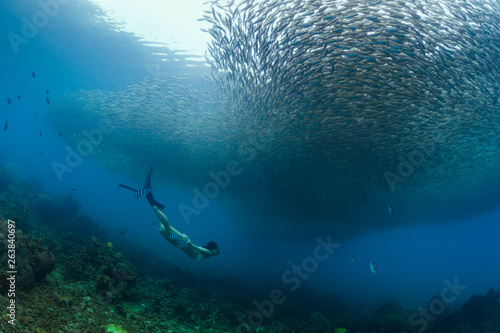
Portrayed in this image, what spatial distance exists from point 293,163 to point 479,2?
1262 cm

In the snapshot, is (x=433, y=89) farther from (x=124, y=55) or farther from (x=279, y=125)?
(x=124, y=55)

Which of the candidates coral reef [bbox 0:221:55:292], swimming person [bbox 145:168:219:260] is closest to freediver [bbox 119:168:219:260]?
swimming person [bbox 145:168:219:260]

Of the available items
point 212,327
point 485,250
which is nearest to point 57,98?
point 212,327

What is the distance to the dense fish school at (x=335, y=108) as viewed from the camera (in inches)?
317

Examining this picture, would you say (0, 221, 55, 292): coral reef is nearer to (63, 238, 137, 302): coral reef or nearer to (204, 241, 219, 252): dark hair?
(63, 238, 137, 302): coral reef

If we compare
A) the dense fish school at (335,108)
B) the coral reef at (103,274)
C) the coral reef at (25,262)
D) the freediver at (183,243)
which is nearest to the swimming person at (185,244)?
the freediver at (183,243)

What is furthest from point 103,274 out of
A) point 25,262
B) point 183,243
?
point 183,243

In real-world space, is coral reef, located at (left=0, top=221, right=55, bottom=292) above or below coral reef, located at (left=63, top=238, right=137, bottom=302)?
above

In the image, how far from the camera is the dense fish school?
26.4 feet

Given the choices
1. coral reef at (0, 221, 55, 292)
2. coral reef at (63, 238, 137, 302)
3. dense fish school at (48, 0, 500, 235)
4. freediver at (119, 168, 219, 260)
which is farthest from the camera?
freediver at (119, 168, 219, 260)

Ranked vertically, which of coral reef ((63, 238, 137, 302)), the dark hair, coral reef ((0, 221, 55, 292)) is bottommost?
coral reef ((63, 238, 137, 302))

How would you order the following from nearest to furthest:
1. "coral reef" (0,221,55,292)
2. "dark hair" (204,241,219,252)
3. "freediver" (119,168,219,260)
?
1. "coral reef" (0,221,55,292)
2. "freediver" (119,168,219,260)
3. "dark hair" (204,241,219,252)

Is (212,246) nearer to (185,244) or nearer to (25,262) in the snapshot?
(185,244)

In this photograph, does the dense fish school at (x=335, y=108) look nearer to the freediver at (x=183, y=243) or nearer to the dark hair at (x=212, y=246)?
the freediver at (x=183, y=243)
